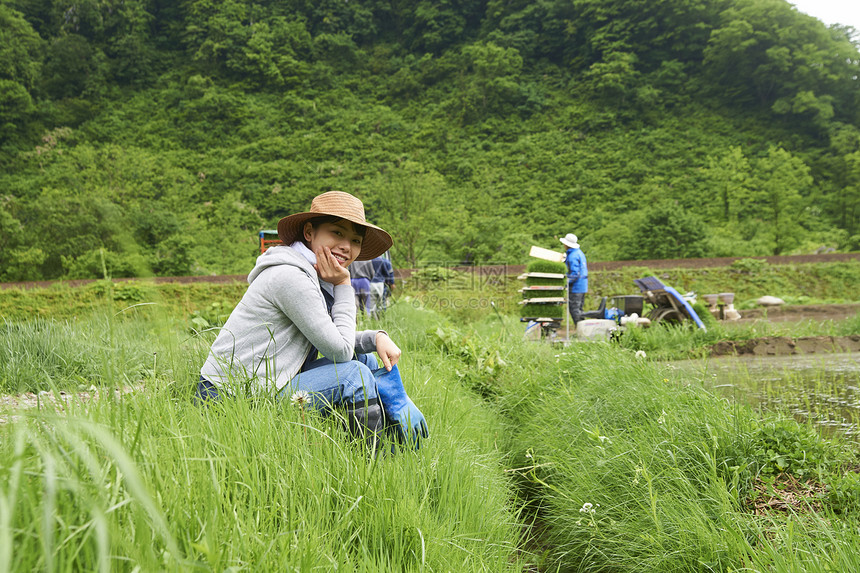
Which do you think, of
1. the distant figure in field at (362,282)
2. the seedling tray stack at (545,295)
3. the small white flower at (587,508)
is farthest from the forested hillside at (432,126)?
the small white flower at (587,508)

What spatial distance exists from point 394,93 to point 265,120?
38.1 feet

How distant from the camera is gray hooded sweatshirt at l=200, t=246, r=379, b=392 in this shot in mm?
2082

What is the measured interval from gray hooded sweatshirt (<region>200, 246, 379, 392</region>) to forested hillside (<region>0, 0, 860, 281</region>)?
19137 mm

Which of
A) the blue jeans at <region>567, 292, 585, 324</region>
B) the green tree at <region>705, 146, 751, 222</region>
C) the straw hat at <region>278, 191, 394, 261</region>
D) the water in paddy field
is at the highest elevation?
the green tree at <region>705, 146, 751, 222</region>

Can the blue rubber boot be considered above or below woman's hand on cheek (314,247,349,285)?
below

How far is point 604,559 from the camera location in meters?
2.13

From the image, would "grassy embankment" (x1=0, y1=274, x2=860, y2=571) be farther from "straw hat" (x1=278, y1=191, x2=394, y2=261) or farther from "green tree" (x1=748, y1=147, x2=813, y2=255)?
"green tree" (x1=748, y1=147, x2=813, y2=255)

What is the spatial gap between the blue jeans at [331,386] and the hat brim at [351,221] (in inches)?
22.0

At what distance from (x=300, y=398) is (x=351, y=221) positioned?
0.81m

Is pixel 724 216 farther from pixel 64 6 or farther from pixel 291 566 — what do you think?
pixel 64 6

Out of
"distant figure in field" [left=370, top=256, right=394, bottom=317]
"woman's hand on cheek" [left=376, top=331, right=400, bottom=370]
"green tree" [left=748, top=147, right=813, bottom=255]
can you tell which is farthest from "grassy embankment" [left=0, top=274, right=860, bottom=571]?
"green tree" [left=748, top=147, right=813, bottom=255]

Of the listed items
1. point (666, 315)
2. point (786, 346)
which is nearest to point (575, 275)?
point (666, 315)

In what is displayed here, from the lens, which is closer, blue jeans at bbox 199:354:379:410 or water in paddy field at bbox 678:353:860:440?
blue jeans at bbox 199:354:379:410

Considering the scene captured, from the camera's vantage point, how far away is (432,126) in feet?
135
